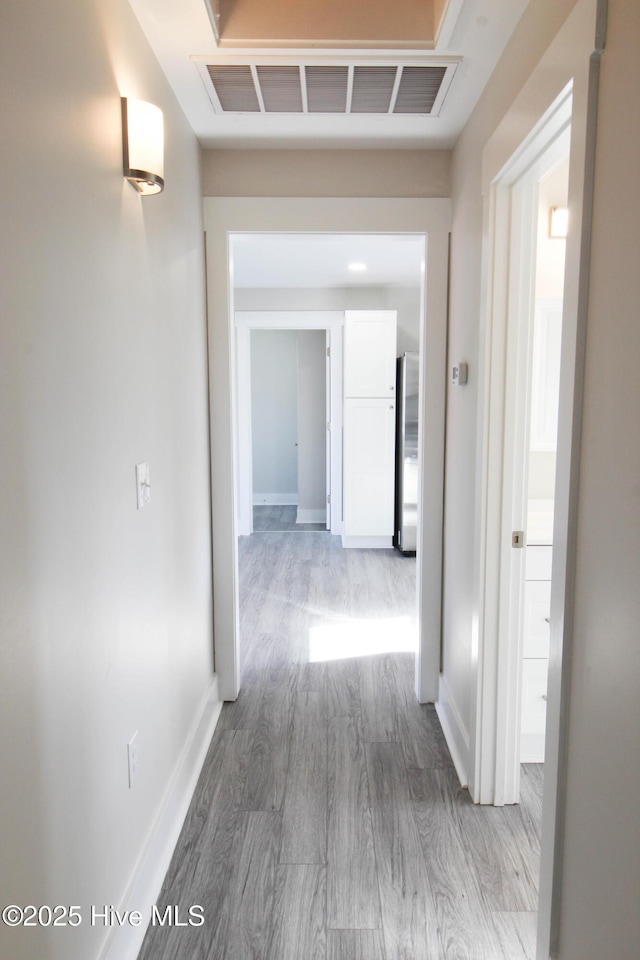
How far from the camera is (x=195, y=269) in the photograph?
2.43 m

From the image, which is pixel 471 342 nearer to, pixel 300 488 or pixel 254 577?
pixel 254 577

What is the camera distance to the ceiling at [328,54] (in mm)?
1677

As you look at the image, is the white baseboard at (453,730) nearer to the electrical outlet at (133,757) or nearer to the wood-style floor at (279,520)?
the electrical outlet at (133,757)

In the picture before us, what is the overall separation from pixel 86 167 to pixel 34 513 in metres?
0.73

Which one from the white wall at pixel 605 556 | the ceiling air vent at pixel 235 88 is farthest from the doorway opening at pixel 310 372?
the white wall at pixel 605 556

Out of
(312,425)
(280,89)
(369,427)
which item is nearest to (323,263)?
(369,427)

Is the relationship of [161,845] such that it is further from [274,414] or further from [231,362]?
[274,414]

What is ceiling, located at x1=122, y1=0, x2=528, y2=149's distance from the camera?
5.50ft

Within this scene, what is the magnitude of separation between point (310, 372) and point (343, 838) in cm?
510

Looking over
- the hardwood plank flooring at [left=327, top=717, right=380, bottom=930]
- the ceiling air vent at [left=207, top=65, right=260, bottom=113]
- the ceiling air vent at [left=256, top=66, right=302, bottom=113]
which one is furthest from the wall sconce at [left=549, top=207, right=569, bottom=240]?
the hardwood plank flooring at [left=327, top=717, right=380, bottom=930]

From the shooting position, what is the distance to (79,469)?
49.4 inches

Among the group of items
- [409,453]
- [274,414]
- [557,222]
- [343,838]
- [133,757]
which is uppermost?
[557,222]

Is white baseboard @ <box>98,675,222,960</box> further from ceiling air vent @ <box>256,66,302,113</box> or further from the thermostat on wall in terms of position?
ceiling air vent @ <box>256,66,302,113</box>

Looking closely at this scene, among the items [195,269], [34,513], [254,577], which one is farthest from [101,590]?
[254,577]
